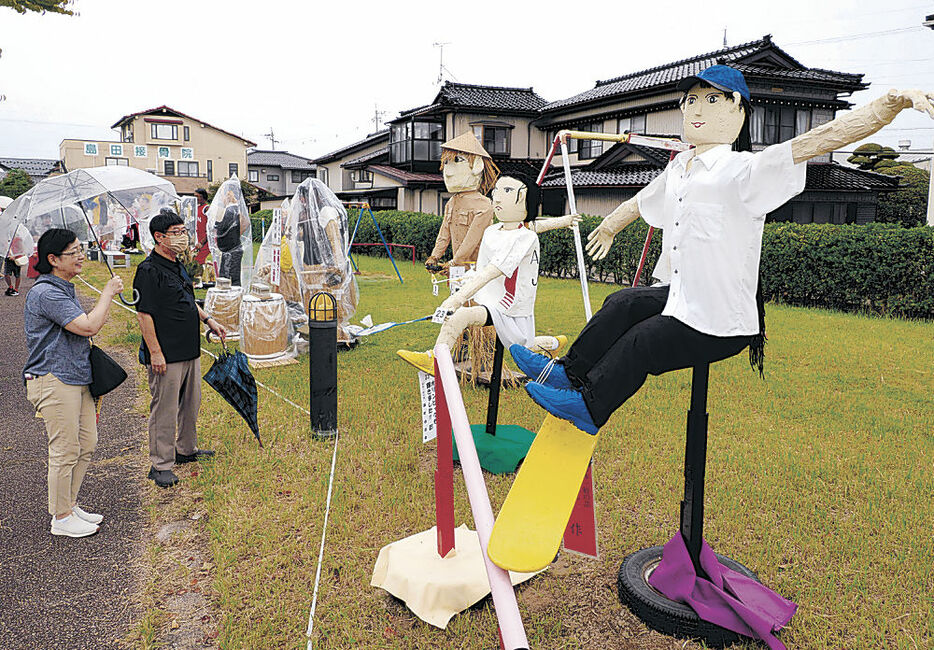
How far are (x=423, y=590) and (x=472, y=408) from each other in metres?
3.11

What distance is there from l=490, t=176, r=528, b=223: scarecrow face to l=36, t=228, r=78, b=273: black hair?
9.34ft

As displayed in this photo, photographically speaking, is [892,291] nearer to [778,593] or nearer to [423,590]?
[778,593]

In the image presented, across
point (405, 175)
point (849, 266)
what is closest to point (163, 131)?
point (405, 175)

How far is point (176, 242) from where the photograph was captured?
4.38 meters

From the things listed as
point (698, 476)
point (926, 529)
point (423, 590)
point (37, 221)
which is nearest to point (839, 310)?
point (926, 529)

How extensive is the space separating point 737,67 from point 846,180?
4.68m

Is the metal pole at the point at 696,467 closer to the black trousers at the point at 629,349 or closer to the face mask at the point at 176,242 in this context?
the black trousers at the point at 629,349

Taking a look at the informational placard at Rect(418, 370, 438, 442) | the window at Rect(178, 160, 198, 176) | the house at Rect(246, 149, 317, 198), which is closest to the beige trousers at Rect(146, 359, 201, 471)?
the informational placard at Rect(418, 370, 438, 442)

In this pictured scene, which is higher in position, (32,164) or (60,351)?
(32,164)

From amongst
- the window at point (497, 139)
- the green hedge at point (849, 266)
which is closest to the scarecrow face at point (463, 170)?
the green hedge at point (849, 266)

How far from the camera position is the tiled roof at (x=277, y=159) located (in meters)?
52.4

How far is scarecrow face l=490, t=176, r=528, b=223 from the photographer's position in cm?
485

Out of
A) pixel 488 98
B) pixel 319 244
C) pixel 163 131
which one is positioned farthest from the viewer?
pixel 163 131

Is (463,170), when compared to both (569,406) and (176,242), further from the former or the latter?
(569,406)
